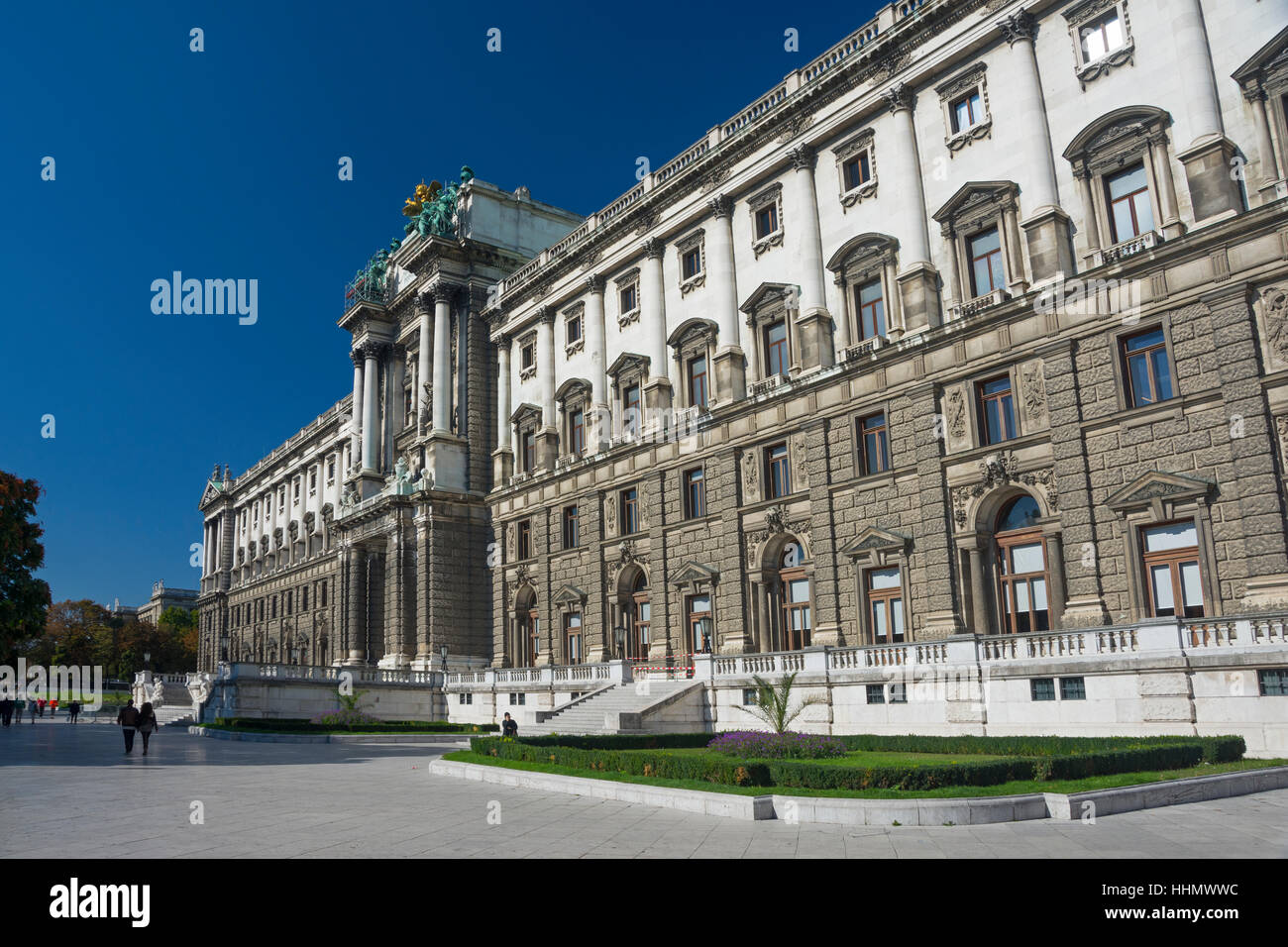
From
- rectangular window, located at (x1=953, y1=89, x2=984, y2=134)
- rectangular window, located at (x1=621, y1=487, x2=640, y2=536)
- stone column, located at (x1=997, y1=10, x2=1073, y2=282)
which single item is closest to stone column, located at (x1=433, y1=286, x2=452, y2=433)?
A: rectangular window, located at (x1=621, y1=487, x2=640, y2=536)

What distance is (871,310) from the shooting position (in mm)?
36844

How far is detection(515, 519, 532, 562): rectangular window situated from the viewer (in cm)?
5511

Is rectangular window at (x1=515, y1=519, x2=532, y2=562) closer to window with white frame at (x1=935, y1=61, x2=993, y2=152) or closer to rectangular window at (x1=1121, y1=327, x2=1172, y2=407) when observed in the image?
window with white frame at (x1=935, y1=61, x2=993, y2=152)

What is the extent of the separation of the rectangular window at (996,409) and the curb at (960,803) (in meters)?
15.3

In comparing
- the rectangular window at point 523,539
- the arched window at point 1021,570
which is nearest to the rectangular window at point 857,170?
the arched window at point 1021,570

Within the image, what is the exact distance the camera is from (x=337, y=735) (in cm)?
3944

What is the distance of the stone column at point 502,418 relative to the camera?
5766 centimetres

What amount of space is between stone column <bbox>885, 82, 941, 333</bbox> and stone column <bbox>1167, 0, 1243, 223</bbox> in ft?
29.0

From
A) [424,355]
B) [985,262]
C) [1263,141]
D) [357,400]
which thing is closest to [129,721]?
[985,262]

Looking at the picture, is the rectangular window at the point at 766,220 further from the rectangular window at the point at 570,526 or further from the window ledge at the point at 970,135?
the rectangular window at the point at 570,526

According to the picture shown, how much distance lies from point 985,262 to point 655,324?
17701mm

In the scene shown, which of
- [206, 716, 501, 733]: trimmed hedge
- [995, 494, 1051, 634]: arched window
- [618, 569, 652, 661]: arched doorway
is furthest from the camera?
[618, 569, 652, 661]: arched doorway
